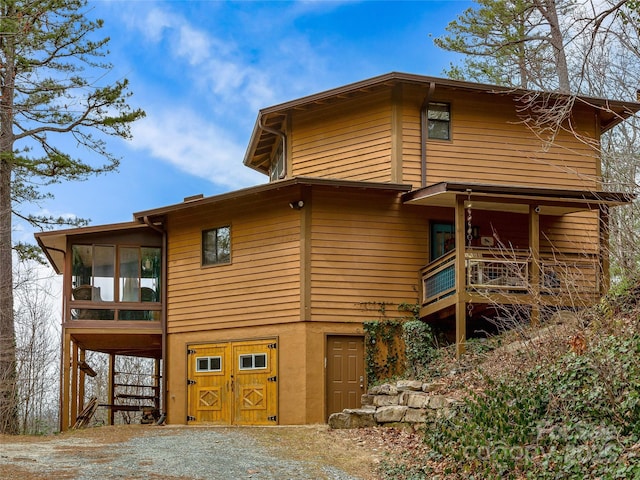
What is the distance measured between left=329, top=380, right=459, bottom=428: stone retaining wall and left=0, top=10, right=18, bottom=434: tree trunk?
10170 mm

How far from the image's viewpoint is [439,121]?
19.7 meters

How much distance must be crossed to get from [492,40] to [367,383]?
16082 mm

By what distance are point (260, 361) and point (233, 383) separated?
947 millimetres

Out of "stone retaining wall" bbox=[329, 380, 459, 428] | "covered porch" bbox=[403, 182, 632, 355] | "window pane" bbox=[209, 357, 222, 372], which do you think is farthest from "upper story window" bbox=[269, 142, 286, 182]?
"stone retaining wall" bbox=[329, 380, 459, 428]

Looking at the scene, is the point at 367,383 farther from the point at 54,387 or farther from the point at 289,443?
the point at 54,387

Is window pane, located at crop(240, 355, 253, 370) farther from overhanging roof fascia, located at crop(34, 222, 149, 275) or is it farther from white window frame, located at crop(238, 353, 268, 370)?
overhanging roof fascia, located at crop(34, 222, 149, 275)

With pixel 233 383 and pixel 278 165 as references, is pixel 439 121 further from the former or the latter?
pixel 233 383

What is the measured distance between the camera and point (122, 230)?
814 inches

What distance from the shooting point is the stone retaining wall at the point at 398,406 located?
13438mm

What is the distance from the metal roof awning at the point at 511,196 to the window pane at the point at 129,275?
7725 millimetres

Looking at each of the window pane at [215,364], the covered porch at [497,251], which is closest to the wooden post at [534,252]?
the covered porch at [497,251]

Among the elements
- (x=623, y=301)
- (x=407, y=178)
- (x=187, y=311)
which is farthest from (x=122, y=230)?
(x=623, y=301)

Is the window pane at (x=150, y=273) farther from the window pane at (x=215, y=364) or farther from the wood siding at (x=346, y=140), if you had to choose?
the wood siding at (x=346, y=140)

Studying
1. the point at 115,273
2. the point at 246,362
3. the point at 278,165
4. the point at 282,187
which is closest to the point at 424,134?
the point at 282,187
